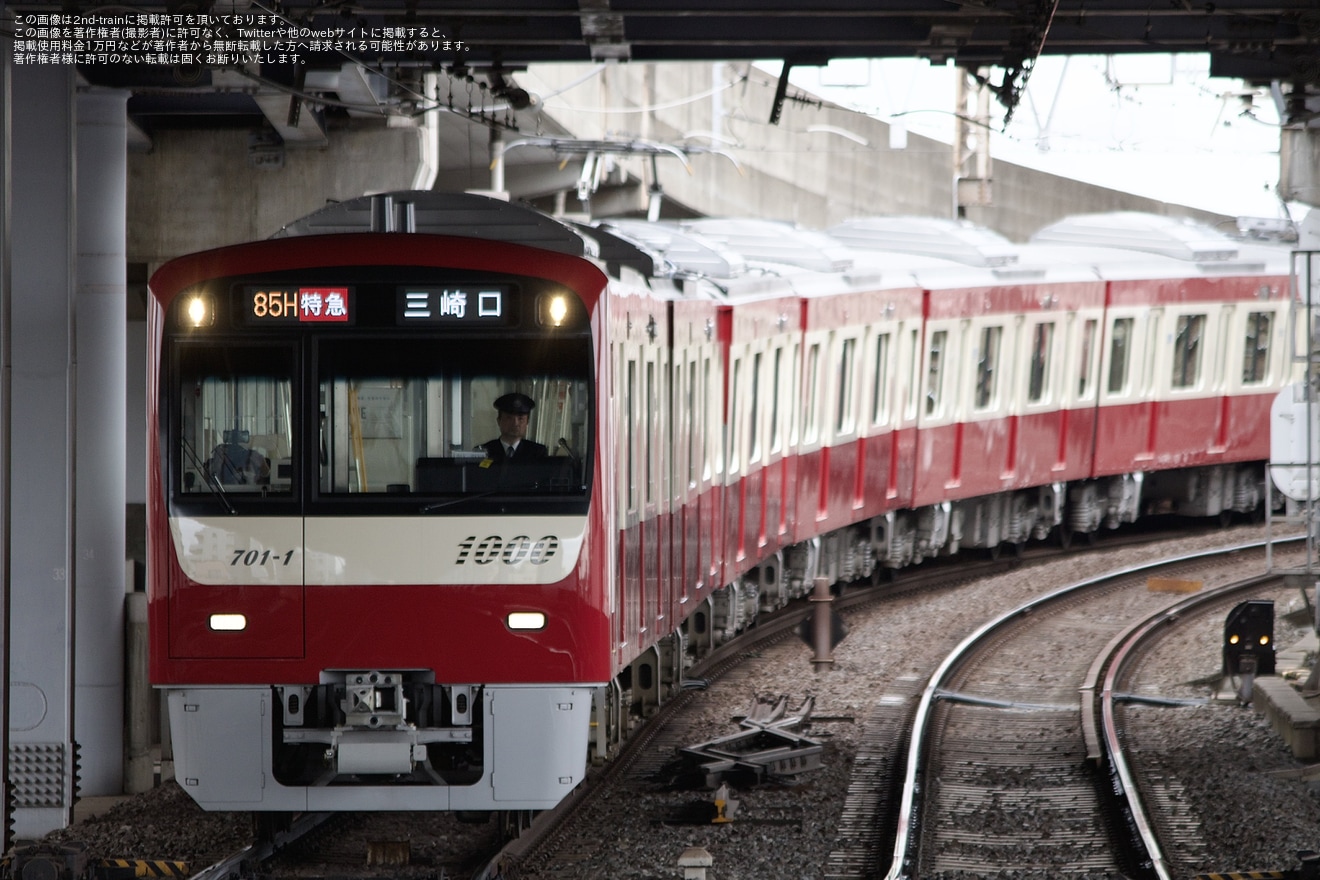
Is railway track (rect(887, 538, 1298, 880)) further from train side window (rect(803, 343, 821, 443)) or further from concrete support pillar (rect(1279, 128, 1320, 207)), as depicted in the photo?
concrete support pillar (rect(1279, 128, 1320, 207))

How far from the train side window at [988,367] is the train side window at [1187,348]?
2.64 metres

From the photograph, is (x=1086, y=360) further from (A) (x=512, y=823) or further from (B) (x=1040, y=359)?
(A) (x=512, y=823)

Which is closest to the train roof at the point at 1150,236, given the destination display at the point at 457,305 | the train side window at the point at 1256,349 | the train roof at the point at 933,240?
the train side window at the point at 1256,349

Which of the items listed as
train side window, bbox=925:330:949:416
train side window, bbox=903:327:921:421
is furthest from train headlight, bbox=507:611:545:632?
train side window, bbox=925:330:949:416

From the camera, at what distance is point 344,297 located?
7.40 m

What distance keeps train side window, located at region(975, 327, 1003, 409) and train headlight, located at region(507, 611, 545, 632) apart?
11.7m

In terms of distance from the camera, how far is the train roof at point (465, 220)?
8.95 metres

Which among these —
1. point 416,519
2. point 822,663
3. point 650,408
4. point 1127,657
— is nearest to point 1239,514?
point 1127,657

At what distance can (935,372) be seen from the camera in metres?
18.0

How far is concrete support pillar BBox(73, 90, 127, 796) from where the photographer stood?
1050cm

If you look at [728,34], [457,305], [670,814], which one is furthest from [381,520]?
[728,34]

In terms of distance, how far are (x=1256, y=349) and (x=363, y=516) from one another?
51.3 feet

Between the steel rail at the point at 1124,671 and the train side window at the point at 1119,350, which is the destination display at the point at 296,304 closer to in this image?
the steel rail at the point at 1124,671

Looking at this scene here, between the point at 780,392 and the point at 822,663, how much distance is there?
7.28ft
